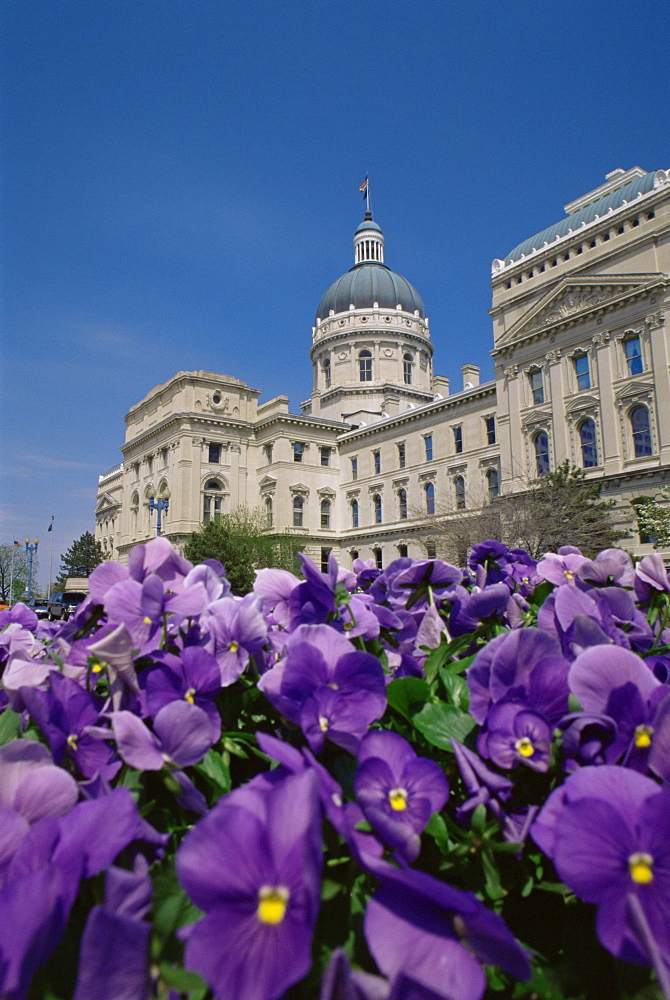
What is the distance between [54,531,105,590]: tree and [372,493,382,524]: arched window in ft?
128

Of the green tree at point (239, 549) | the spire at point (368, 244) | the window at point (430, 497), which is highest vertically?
the spire at point (368, 244)

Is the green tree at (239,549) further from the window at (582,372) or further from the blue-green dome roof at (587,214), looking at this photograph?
the blue-green dome roof at (587,214)

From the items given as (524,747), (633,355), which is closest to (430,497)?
(633,355)

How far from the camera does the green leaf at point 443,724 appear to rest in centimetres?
112

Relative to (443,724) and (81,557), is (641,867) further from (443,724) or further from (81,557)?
(81,557)

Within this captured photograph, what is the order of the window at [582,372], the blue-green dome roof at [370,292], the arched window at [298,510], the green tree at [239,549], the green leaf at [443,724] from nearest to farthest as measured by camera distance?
the green leaf at [443,724]
the window at [582,372]
the green tree at [239,549]
the arched window at [298,510]
the blue-green dome roof at [370,292]

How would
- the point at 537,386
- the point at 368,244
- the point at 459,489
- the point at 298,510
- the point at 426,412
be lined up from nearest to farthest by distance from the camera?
the point at 537,386
the point at 459,489
the point at 426,412
the point at 298,510
the point at 368,244

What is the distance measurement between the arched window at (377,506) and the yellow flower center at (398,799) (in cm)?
5044

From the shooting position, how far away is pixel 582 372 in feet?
114

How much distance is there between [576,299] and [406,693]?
1502 inches

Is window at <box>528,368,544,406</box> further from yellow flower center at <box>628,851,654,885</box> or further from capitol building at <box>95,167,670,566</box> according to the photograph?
yellow flower center at <box>628,851,654,885</box>

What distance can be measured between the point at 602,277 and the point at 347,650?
36904 millimetres

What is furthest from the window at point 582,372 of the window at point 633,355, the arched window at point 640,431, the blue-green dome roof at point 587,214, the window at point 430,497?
the window at point 430,497

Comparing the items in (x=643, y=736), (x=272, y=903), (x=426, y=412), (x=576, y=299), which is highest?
(x=576, y=299)
